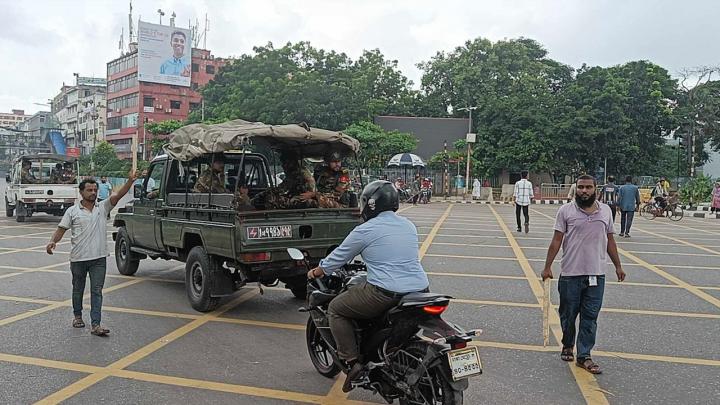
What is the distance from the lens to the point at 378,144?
33.2 meters

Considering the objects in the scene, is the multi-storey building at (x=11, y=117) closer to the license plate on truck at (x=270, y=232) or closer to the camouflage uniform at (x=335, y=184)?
the camouflage uniform at (x=335, y=184)

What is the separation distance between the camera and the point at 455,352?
3.43 m

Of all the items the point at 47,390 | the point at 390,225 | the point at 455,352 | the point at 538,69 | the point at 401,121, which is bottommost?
the point at 47,390

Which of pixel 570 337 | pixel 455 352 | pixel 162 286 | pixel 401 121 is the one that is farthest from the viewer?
pixel 401 121

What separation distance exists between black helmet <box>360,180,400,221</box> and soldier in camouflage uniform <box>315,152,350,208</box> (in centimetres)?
379

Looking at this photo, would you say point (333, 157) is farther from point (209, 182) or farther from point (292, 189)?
point (209, 182)

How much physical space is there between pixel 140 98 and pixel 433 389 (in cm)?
6883

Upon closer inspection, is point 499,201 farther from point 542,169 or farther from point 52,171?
point 52,171

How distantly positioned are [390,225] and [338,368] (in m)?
1.32

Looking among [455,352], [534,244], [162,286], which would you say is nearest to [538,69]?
[534,244]

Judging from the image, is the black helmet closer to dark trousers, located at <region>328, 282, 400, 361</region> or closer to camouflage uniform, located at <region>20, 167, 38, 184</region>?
dark trousers, located at <region>328, 282, 400, 361</region>

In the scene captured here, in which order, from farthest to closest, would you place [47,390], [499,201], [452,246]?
Result: [499,201] → [452,246] → [47,390]

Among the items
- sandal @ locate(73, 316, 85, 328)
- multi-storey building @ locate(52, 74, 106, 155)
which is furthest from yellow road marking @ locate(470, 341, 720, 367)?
multi-storey building @ locate(52, 74, 106, 155)

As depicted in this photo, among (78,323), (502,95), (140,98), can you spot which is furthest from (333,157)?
(140,98)
